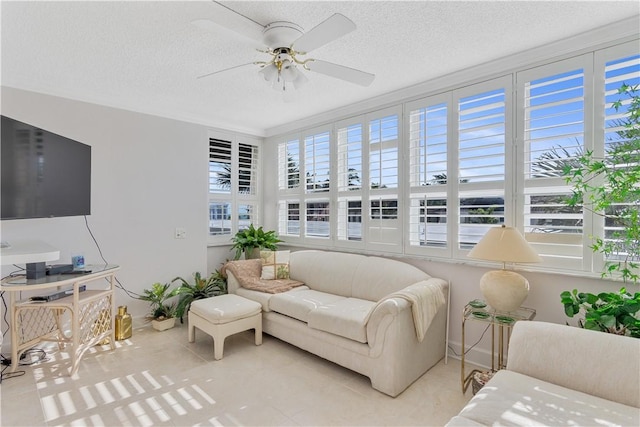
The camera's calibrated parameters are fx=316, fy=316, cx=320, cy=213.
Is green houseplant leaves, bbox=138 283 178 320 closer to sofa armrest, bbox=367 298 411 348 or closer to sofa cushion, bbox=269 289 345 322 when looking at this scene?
sofa cushion, bbox=269 289 345 322

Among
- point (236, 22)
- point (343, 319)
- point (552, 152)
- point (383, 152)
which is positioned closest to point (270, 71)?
point (236, 22)

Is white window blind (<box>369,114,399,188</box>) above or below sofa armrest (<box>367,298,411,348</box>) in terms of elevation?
above

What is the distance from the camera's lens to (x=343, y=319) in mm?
2547

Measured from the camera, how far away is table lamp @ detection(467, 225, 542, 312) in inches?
85.7

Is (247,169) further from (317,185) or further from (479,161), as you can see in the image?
(479,161)

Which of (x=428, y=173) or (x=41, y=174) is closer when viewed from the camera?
(x=41, y=174)

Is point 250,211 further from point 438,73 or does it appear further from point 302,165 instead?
point 438,73

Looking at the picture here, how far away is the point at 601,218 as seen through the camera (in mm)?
2178

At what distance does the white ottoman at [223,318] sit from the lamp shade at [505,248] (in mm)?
2077

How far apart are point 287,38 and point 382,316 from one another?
6.63ft

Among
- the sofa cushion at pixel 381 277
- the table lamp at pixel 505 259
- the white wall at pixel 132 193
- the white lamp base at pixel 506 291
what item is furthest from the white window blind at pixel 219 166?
the white lamp base at pixel 506 291

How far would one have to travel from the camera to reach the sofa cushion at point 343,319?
8.00 ft

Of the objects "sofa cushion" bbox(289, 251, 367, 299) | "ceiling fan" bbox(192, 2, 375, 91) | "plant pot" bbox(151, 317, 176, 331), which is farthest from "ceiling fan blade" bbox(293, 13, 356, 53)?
"plant pot" bbox(151, 317, 176, 331)

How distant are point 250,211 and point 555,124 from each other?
12.4 ft
